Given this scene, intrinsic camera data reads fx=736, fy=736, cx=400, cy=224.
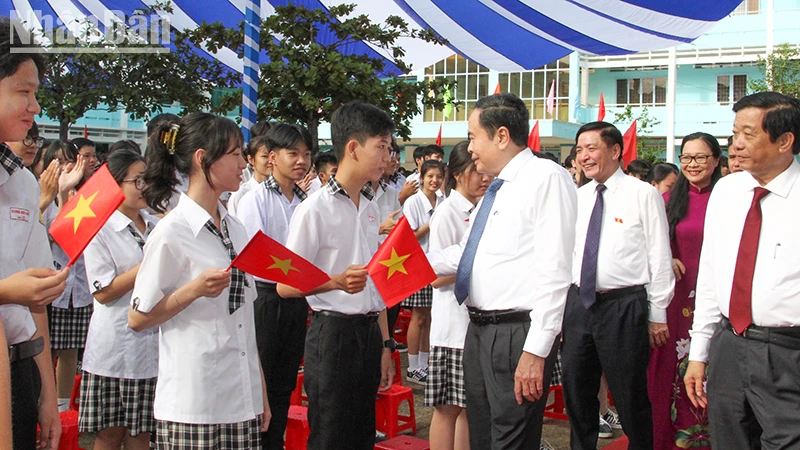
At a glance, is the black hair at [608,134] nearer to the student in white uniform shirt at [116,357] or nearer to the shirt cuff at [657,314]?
the shirt cuff at [657,314]

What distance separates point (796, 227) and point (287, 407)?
2.56m

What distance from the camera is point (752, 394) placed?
2.66 metres

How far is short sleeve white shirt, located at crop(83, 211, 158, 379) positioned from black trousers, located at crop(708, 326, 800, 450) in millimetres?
2329

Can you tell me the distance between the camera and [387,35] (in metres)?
7.29

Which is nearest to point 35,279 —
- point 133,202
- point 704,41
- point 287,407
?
point 133,202

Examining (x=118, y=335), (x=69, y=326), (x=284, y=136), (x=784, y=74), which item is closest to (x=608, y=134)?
(x=284, y=136)

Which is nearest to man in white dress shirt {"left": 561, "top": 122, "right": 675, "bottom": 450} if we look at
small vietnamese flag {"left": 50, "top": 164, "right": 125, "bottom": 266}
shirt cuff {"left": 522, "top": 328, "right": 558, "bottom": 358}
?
shirt cuff {"left": 522, "top": 328, "right": 558, "bottom": 358}

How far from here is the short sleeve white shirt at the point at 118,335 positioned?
10.3ft

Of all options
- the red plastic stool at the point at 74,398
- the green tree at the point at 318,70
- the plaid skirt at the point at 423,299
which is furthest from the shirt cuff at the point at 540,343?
the green tree at the point at 318,70

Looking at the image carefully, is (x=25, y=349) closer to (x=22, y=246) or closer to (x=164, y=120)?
(x=22, y=246)

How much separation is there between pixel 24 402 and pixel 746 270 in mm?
2464

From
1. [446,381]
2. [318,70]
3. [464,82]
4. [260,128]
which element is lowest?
[446,381]

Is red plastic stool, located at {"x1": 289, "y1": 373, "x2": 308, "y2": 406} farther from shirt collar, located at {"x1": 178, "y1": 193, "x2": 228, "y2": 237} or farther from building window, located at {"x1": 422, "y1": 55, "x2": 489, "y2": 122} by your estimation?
building window, located at {"x1": 422, "y1": 55, "x2": 489, "y2": 122}

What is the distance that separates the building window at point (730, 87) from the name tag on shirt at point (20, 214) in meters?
28.0
